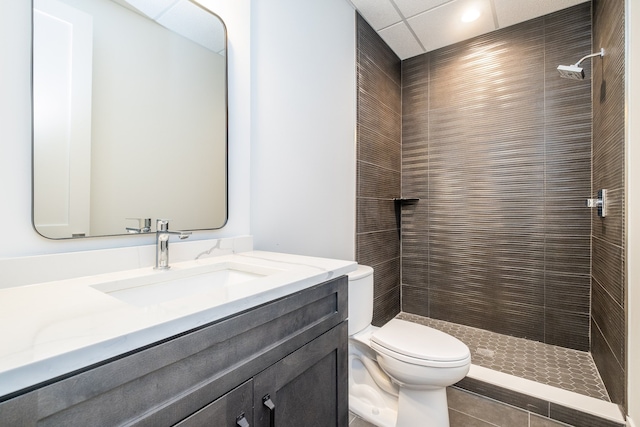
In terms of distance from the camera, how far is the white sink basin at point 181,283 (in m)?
0.80

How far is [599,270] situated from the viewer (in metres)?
1.73

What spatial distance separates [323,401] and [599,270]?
185cm

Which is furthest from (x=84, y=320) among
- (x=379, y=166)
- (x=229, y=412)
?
(x=379, y=166)

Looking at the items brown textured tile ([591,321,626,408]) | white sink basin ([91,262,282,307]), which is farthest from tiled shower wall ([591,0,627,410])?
white sink basin ([91,262,282,307])

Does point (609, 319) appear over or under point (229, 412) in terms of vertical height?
under

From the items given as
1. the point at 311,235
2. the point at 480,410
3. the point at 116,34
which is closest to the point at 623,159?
the point at 480,410

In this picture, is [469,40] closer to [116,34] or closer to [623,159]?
[623,159]

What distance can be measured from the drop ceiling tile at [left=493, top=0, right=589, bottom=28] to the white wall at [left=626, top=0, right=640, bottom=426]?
2.60ft

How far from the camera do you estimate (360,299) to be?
156 centimetres

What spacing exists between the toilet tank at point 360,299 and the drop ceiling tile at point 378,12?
1729 millimetres

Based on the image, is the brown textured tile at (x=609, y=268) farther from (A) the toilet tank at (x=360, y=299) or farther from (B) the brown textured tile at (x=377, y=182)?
(B) the brown textured tile at (x=377, y=182)

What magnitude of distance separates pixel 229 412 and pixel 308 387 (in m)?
0.27

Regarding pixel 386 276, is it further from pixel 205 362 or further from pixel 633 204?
pixel 205 362

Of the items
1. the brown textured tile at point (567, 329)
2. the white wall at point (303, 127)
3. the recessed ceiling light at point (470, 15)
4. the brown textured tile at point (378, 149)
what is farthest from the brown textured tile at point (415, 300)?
the recessed ceiling light at point (470, 15)
